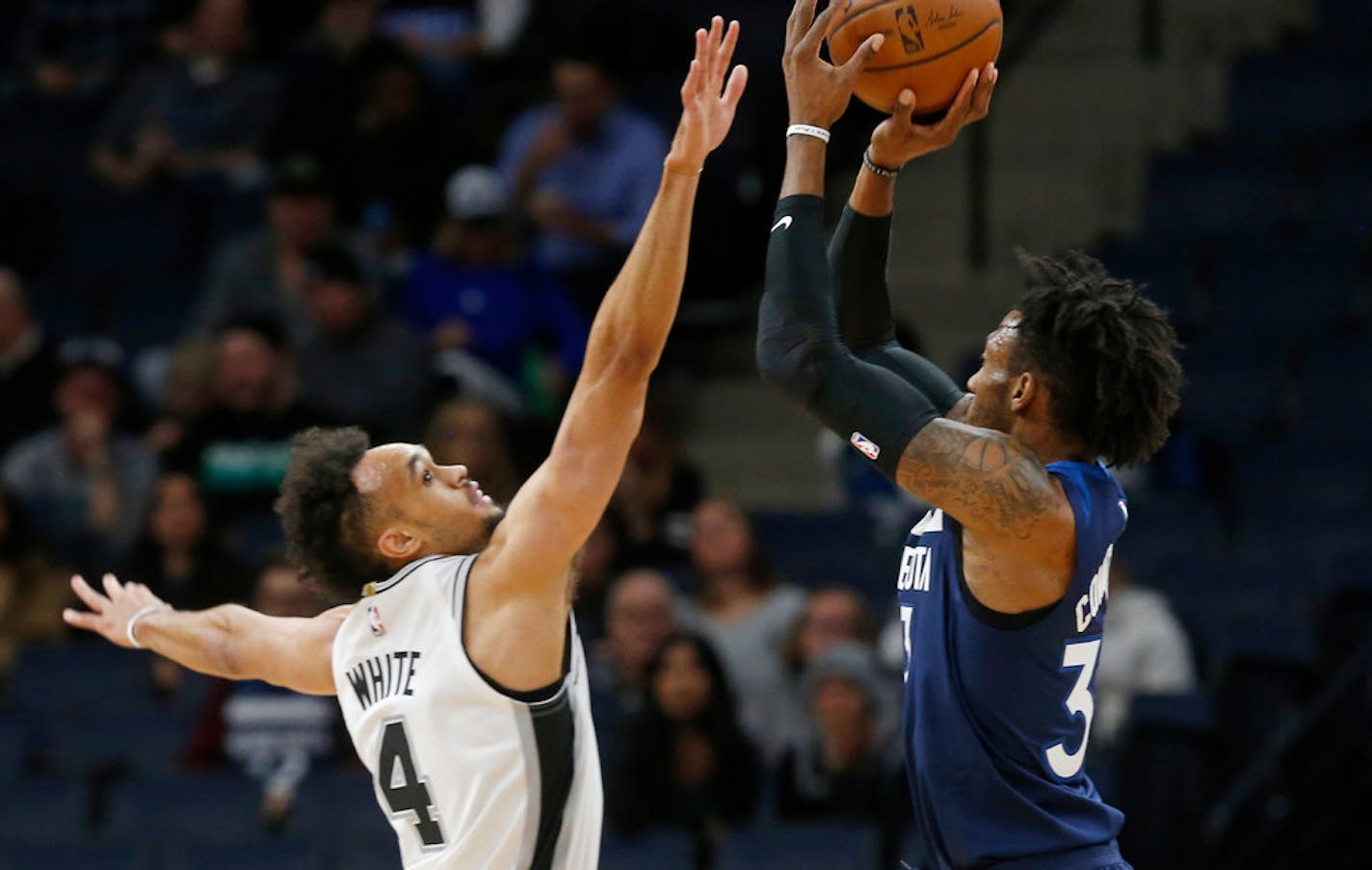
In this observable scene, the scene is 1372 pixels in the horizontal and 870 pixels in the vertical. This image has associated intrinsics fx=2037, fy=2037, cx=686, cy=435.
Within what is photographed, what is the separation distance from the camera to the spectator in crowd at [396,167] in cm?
1034

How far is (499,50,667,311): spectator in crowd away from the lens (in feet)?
31.5

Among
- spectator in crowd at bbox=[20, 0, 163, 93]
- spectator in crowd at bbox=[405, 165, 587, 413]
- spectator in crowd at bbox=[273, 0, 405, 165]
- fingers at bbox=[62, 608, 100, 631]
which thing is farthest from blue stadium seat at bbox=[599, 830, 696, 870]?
spectator in crowd at bbox=[20, 0, 163, 93]

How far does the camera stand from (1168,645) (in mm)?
7266

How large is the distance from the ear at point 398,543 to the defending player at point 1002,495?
2.75ft

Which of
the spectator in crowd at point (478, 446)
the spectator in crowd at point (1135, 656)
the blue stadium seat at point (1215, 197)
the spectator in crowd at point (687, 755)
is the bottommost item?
the spectator in crowd at point (687, 755)

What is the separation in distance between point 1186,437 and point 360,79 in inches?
188

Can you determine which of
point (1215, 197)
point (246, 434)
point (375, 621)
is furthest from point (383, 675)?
point (1215, 197)

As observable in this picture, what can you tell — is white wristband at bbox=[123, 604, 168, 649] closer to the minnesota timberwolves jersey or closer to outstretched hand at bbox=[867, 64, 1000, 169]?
the minnesota timberwolves jersey

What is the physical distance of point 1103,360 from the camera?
3652 mm

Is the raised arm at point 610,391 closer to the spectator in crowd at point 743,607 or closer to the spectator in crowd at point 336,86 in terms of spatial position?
the spectator in crowd at point 743,607

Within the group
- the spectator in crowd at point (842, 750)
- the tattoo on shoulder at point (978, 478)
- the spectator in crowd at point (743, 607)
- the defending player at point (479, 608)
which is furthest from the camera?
the spectator in crowd at point (743, 607)

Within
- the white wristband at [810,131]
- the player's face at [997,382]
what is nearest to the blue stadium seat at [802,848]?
the player's face at [997,382]

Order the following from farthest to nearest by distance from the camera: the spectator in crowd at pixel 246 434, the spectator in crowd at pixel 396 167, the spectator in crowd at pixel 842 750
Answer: the spectator in crowd at pixel 396 167 → the spectator in crowd at pixel 246 434 → the spectator in crowd at pixel 842 750

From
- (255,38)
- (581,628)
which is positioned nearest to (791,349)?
(581,628)
